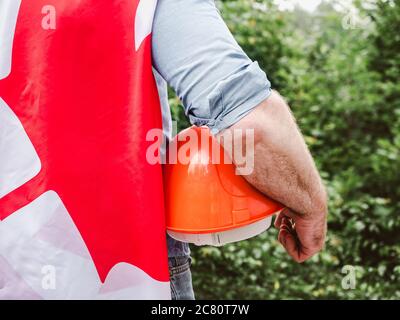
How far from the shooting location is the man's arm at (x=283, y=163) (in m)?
1.27

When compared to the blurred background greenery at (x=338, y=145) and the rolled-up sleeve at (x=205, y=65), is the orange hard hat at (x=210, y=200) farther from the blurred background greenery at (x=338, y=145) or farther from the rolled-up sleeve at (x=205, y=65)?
the blurred background greenery at (x=338, y=145)

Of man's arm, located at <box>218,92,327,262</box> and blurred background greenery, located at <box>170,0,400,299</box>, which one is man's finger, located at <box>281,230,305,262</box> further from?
blurred background greenery, located at <box>170,0,400,299</box>

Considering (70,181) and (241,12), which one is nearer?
(70,181)

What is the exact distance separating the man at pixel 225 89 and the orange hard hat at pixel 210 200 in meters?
0.05

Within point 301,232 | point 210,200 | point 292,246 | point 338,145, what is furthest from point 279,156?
point 338,145

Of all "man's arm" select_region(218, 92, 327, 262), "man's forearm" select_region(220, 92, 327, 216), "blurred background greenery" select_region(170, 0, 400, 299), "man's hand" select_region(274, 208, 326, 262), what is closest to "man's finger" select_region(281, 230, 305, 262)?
"man's hand" select_region(274, 208, 326, 262)

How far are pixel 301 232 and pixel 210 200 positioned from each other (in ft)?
1.05

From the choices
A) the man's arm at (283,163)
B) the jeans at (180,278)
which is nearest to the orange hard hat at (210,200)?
the man's arm at (283,163)

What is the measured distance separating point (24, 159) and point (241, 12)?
3.58m

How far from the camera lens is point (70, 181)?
131 cm

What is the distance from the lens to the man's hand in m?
1.49

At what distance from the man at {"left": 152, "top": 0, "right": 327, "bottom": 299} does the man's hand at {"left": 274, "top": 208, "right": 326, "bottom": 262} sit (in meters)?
0.14
